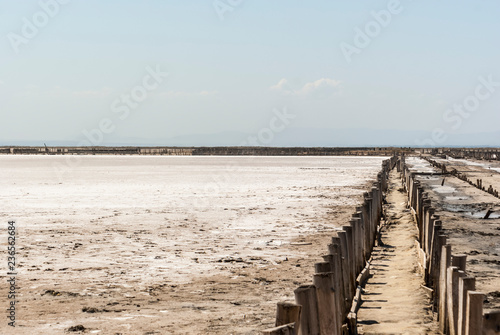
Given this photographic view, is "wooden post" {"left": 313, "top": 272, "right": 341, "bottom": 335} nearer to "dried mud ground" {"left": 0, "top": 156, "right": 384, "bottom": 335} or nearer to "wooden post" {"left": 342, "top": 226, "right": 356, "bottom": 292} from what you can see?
"dried mud ground" {"left": 0, "top": 156, "right": 384, "bottom": 335}

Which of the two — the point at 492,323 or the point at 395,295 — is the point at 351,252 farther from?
the point at 492,323

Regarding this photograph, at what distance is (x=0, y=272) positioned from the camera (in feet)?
35.2

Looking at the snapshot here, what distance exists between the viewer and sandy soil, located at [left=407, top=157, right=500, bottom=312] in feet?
31.4

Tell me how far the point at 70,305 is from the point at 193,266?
120 inches

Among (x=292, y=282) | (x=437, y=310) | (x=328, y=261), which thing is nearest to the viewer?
(x=328, y=261)

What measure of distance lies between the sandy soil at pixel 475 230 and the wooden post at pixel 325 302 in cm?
343

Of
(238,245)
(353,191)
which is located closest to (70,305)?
(238,245)

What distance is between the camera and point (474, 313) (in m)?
4.91

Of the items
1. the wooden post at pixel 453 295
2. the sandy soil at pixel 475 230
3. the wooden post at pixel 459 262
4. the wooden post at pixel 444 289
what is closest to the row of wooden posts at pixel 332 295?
the wooden post at pixel 444 289

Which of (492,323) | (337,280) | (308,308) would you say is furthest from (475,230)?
(308,308)

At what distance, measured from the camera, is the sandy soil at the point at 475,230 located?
957 centimetres

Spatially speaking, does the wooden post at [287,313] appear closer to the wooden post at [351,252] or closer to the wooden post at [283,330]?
the wooden post at [283,330]

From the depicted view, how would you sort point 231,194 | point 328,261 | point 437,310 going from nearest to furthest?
point 328,261
point 437,310
point 231,194

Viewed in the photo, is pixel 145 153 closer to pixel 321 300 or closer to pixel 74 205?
pixel 74 205
